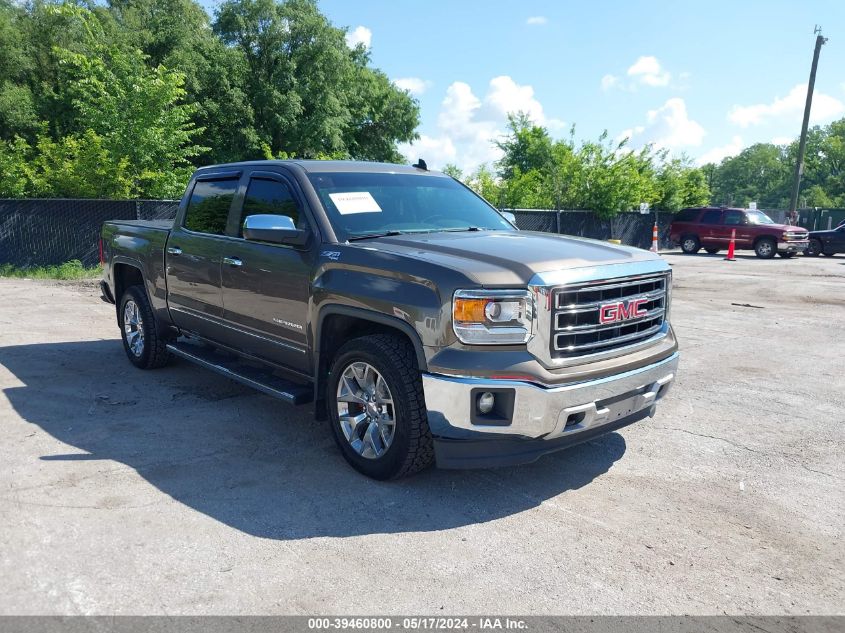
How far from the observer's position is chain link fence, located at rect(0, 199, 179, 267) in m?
16.1

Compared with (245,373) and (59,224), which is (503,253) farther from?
(59,224)

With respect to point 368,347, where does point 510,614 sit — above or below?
below

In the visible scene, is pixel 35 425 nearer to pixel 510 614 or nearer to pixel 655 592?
pixel 510 614

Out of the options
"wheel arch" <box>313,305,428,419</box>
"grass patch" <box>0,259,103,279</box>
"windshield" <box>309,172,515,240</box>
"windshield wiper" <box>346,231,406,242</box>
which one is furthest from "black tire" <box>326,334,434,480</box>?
"grass patch" <box>0,259,103,279</box>

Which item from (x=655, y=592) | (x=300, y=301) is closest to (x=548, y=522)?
(x=655, y=592)

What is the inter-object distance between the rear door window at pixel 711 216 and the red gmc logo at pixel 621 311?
949 inches

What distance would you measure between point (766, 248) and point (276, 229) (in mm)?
24372

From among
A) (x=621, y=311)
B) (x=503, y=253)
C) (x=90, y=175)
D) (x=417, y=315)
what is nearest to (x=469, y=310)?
(x=417, y=315)

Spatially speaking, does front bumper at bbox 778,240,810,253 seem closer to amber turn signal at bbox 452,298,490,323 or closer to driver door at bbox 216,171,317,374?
driver door at bbox 216,171,317,374

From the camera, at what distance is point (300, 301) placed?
15.2ft

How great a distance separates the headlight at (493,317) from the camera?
3.66 metres

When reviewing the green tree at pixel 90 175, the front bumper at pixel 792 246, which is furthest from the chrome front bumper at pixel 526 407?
the front bumper at pixel 792 246

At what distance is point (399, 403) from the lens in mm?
3908

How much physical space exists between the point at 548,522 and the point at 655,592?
770mm
